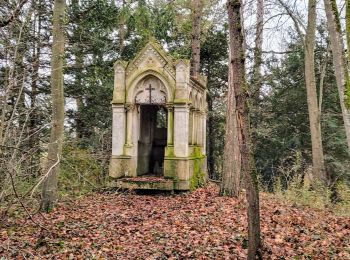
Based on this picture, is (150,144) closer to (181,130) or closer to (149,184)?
(181,130)

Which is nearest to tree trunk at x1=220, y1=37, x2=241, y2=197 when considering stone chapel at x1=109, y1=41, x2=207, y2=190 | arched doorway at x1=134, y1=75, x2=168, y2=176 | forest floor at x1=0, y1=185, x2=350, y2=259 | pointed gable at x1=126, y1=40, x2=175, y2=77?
forest floor at x1=0, y1=185, x2=350, y2=259

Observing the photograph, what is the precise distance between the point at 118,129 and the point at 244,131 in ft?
22.9

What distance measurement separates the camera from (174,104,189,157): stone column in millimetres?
10711

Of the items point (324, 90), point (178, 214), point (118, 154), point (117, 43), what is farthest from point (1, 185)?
point (324, 90)

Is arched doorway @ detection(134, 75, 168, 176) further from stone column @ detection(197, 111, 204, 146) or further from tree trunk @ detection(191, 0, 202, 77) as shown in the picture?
tree trunk @ detection(191, 0, 202, 77)

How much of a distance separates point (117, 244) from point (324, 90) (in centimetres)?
1493

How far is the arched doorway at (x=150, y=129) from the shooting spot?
11.1 metres

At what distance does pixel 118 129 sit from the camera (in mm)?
11102

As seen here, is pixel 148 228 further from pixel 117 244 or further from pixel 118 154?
pixel 118 154

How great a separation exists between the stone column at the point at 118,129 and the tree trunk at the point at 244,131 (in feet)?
22.3

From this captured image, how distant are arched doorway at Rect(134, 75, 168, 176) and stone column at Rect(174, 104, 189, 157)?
0.64 metres

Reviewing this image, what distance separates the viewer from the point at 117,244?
5922mm

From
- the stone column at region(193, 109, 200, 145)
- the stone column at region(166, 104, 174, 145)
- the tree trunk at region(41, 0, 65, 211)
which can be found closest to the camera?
the tree trunk at region(41, 0, 65, 211)

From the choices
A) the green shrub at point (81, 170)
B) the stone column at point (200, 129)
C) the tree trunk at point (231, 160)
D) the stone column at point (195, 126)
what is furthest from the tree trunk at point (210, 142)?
the tree trunk at point (231, 160)
